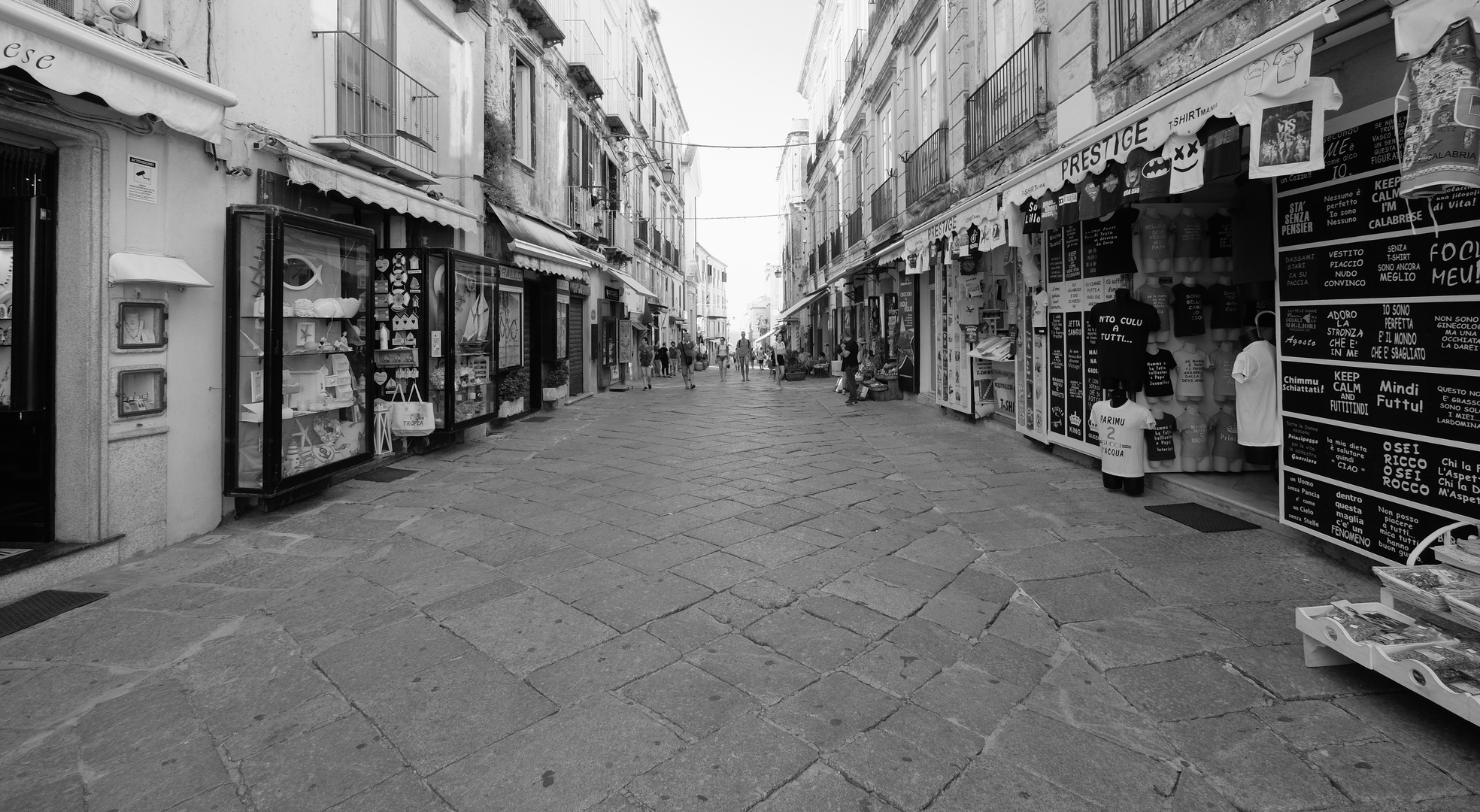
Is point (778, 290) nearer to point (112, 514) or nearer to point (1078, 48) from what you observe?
point (1078, 48)

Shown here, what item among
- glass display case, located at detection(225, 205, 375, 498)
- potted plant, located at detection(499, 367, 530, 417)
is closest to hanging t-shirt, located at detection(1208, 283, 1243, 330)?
glass display case, located at detection(225, 205, 375, 498)

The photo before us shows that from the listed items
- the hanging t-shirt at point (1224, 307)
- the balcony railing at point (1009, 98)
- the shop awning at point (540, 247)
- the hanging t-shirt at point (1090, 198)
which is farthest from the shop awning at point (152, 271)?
the balcony railing at point (1009, 98)

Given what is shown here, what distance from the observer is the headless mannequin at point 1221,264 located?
5.68 meters

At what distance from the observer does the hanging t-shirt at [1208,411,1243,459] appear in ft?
18.5

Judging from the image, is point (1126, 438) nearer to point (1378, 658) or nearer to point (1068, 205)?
point (1068, 205)

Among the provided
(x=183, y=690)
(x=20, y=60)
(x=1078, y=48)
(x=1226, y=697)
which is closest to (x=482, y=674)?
(x=183, y=690)

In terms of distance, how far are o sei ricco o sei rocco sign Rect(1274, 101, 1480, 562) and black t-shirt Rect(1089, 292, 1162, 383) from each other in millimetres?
1409

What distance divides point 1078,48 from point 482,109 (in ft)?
23.3

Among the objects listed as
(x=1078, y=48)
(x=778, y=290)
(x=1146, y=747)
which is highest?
(x=778, y=290)

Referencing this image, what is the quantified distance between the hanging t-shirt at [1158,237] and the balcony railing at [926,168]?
20.6ft

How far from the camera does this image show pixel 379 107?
7281 millimetres

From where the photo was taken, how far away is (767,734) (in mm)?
2350

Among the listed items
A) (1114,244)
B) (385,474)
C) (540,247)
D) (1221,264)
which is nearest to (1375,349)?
(1221,264)

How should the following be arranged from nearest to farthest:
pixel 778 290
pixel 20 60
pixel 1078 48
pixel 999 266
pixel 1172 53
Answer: pixel 20 60 → pixel 1172 53 → pixel 1078 48 → pixel 999 266 → pixel 778 290
